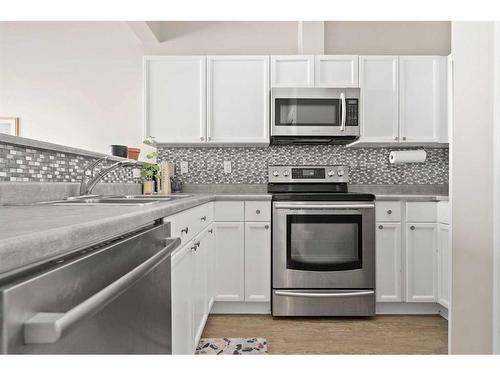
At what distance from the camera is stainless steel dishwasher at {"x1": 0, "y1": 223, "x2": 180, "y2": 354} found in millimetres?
450

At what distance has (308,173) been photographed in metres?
3.14

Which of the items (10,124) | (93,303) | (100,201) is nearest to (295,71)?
(100,201)

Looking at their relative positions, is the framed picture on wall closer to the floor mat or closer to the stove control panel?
the stove control panel

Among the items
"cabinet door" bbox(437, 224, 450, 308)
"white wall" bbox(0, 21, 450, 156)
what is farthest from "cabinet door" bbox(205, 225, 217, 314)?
"cabinet door" bbox(437, 224, 450, 308)

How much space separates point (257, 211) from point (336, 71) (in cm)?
141

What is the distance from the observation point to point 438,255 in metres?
2.63

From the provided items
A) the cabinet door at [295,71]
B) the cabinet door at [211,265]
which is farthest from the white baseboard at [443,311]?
the cabinet door at [295,71]

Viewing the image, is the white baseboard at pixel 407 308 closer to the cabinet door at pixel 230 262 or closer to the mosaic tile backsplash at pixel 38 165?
the cabinet door at pixel 230 262

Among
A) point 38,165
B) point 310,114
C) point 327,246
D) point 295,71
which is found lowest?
point 327,246

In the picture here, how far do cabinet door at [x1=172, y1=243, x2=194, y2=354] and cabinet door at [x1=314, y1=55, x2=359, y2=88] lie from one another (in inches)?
77.8

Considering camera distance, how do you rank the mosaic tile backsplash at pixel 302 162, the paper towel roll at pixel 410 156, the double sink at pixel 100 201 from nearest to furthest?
the double sink at pixel 100 201 < the paper towel roll at pixel 410 156 < the mosaic tile backsplash at pixel 302 162

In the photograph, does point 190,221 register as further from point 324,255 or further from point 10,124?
point 10,124

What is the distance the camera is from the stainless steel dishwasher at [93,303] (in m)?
0.45

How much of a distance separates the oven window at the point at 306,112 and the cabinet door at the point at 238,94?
0.47 ft
